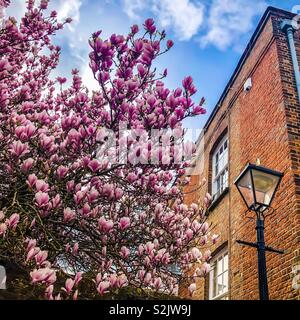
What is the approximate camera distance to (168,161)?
3.08 m

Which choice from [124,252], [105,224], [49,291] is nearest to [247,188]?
[124,252]

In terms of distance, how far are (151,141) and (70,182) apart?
2.50ft

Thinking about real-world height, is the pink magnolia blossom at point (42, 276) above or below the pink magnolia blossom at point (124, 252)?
below

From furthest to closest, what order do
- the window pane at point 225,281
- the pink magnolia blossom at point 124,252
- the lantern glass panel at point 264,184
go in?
the window pane at point 225,281 → the lantern glass panel at point 264,184 → the pink magnolia blossom at point 124,252

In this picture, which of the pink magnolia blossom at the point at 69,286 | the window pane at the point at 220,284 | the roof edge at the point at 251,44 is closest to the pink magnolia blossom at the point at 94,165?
the pink magnolia blossom at the point at 69,286

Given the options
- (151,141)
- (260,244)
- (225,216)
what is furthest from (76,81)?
(225,216)

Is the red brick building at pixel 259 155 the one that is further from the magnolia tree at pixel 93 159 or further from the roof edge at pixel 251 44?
the magnolia tree at pixel 93 159

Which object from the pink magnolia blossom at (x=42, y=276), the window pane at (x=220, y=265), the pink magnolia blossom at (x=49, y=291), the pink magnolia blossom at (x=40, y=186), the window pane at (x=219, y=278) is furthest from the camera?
the window pane at (x=220, y=265)

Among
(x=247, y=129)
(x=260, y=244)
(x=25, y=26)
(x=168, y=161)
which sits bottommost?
(x=260, y=244)

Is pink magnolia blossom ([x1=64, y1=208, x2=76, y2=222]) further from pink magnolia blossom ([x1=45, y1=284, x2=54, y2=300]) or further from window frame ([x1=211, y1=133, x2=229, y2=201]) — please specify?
window frame ([x1=211, y1=133, x2=229, y2=201])

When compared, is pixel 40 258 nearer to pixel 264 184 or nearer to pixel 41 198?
pixel 41 198

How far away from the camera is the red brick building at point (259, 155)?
219 inches
